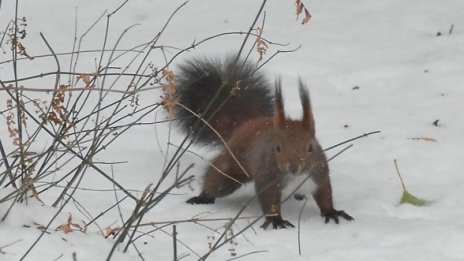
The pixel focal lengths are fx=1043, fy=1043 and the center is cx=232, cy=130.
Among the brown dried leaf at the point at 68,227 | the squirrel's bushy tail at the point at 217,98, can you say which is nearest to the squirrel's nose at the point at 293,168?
the squirrel's bushy tail at the point at 217,98

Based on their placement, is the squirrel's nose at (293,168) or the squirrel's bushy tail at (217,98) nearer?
the squirrel's nose at (293,168)

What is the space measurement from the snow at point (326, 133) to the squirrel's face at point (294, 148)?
245 millimetres

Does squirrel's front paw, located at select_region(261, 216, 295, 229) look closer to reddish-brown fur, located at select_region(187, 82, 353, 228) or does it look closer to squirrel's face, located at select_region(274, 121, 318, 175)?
reddish-brown fur, located at select_region(187, 82, 353, 228)

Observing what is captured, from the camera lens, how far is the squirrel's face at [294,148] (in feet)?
12.7

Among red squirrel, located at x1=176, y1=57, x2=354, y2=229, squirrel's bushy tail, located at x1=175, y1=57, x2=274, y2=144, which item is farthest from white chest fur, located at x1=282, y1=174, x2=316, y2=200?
squirrel's bushy tail, located at x1=175, y1=57, x2=274, y2=144

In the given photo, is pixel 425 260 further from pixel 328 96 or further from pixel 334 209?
pixel 328 96

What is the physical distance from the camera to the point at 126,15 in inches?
269

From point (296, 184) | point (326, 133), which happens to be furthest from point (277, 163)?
point (326, 133)

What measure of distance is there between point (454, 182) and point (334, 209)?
546mm

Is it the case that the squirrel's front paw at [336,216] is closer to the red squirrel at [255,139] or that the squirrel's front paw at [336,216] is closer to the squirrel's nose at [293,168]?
the red squirrel at [255,139]

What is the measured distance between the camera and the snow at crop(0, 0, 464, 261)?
3.56 m

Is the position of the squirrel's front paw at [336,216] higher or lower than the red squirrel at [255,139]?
lower

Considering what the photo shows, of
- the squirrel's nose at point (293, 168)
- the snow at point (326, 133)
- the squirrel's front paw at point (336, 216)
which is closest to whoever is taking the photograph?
the snow at point (326, 133)

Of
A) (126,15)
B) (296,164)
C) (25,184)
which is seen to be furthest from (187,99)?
(126,15)
